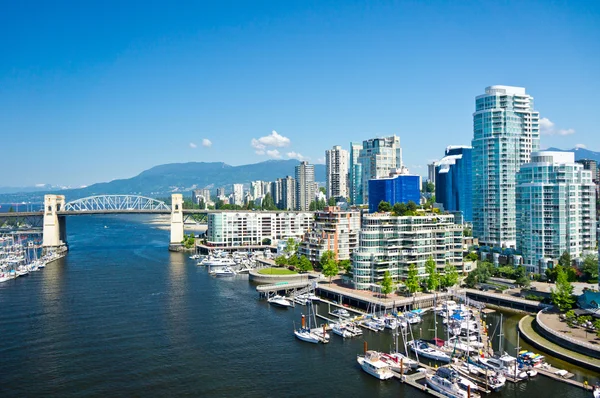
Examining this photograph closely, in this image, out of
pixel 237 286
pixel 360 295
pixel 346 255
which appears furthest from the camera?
pixel 346 255

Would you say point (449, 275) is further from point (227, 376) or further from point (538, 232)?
point (227, 376)

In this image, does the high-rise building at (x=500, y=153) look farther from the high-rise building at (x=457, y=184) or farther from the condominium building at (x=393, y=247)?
the condominium building at (x=393, y=247)

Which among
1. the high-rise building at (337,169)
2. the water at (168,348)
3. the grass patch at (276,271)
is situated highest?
the high-rise building at (337,169)

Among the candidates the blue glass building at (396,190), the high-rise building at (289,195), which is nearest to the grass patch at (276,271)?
the blue glass building at (396,190)

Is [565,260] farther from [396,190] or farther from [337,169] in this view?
[337,169]

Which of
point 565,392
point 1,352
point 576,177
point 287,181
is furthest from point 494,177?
point 287,181

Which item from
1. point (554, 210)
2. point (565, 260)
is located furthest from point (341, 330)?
point (554, 210)
